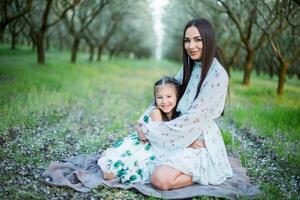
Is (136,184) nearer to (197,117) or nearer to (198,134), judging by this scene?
(198,134)

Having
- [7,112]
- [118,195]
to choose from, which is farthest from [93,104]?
[118,195]

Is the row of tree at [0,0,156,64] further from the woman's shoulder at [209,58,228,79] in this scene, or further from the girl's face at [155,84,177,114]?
the woman's shoulder at [209,58,228,79]

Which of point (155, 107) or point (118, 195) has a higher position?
point (155, 107)

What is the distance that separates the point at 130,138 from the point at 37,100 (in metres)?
6.34

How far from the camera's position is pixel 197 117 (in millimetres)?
6176

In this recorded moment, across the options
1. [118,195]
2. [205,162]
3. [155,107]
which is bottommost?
[118,195]

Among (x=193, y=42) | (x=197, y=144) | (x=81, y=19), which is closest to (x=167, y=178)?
(x=197, y=144)

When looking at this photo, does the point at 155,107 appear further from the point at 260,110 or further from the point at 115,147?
the point at 260,110

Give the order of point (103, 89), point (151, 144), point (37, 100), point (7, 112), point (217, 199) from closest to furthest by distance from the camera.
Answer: point (217, 199) < point (151, 144) < point (7, 112) < point (37, 100) < point (103, 89)

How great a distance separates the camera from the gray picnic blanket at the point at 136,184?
236 inches

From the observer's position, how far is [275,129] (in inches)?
421

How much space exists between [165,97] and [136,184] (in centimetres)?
139

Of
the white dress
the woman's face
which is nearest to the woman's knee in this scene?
the white dress

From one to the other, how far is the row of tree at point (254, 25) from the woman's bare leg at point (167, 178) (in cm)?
419
